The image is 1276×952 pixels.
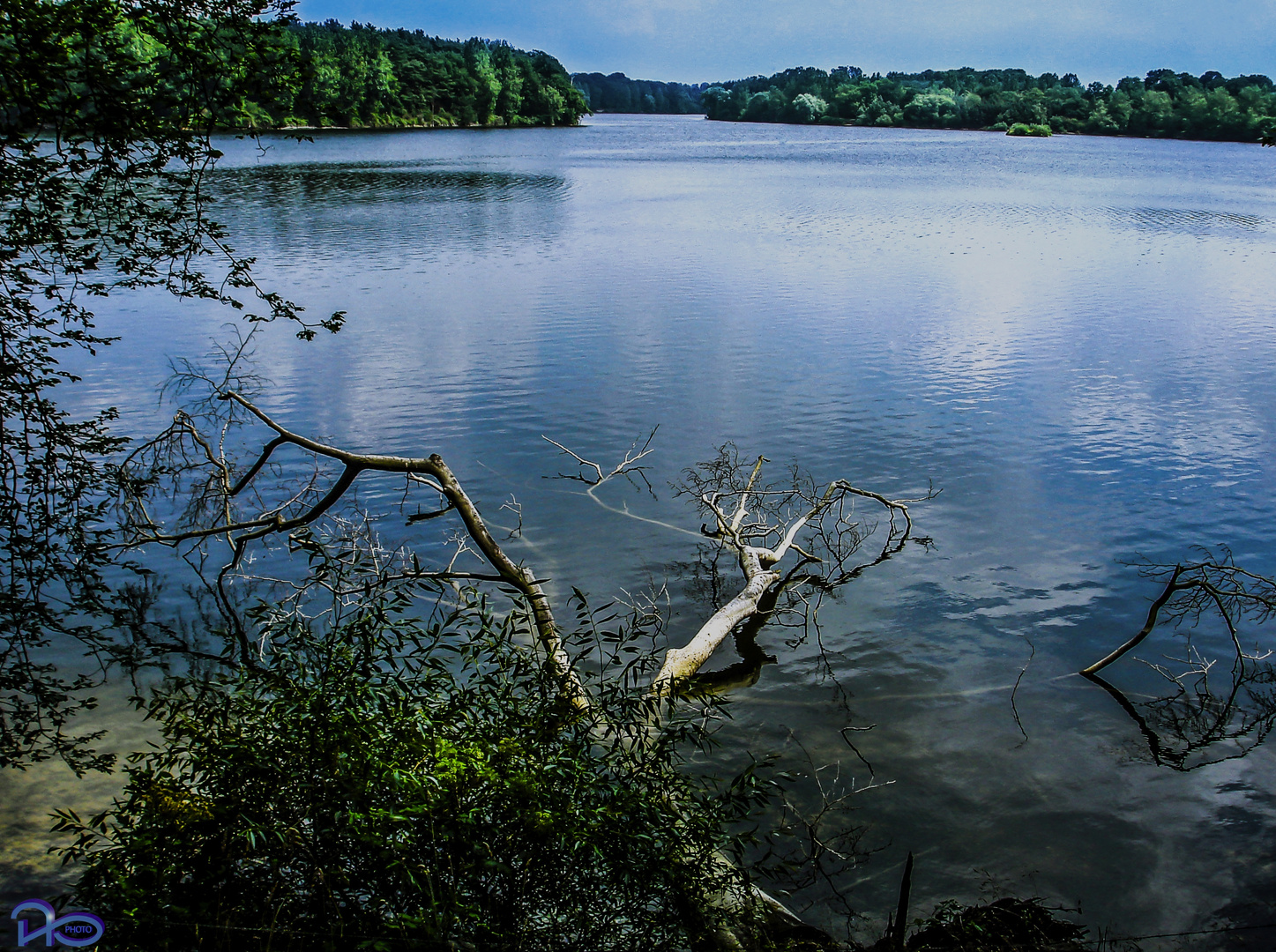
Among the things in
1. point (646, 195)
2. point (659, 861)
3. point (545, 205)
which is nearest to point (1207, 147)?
point (646, 195)

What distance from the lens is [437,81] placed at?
138 m

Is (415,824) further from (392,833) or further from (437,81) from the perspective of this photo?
(437,81)

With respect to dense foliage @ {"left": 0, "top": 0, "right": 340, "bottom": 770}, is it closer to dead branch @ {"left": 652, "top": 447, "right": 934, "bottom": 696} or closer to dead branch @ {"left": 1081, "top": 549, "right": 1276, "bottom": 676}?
dead branch @ {"left": 652, "top": 447, "right": 934, "bottom": 696}

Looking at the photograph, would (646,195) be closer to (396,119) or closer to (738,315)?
(738,315)

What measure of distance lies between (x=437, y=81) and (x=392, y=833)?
485 ft

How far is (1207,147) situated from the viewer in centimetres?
11288

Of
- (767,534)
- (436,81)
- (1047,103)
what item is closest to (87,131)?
(767,534)

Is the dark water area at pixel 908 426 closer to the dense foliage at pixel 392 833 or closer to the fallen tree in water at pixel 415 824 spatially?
the fallen tree in water at pixel 415 824

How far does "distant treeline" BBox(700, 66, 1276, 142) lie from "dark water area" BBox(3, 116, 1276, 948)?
3407 inches

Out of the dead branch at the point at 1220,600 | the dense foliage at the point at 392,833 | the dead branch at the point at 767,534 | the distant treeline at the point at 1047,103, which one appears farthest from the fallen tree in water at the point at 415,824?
the distant treeline at the point at 1047,103

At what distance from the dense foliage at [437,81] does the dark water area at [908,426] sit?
79836 millimetres

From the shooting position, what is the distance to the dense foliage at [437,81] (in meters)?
124

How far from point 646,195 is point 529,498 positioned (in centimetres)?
4896

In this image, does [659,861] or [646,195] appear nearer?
[659,861]
